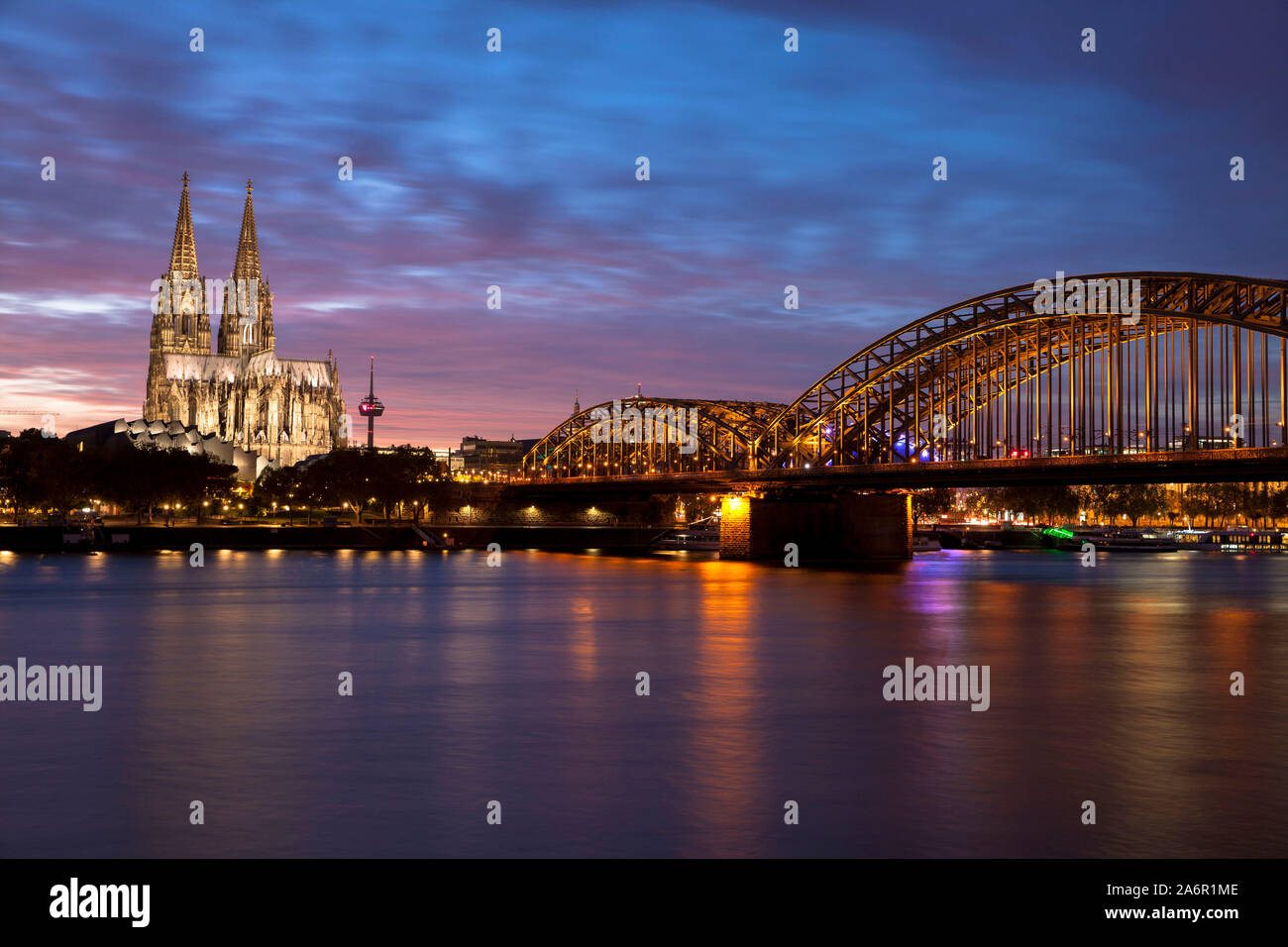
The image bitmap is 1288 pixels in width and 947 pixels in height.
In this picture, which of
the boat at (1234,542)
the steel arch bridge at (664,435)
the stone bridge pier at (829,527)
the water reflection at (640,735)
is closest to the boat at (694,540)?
the steel arch bridge at (664,435)

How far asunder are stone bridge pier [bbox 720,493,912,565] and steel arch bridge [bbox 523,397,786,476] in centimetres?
2250

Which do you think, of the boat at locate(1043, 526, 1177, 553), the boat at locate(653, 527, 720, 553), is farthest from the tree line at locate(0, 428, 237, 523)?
the boat at locate(1043, 526, 1177, 553)

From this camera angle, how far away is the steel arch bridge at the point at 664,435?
143875 millimetres

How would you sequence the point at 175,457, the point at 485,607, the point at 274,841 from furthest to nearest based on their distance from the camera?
the point at 175,457, the point at 485,607, the point at 274,841

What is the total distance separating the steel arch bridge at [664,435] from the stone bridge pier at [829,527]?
22501 mm

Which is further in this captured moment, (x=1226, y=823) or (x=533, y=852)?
(x=1226, y=823)

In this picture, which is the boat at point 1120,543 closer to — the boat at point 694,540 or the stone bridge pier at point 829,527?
the boat at point 694,540

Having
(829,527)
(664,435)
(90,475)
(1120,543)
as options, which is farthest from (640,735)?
(1120,543)

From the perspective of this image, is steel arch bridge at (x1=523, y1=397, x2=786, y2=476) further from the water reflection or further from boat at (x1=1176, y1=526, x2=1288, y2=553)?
the water reflection

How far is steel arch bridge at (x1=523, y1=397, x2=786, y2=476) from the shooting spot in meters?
144
